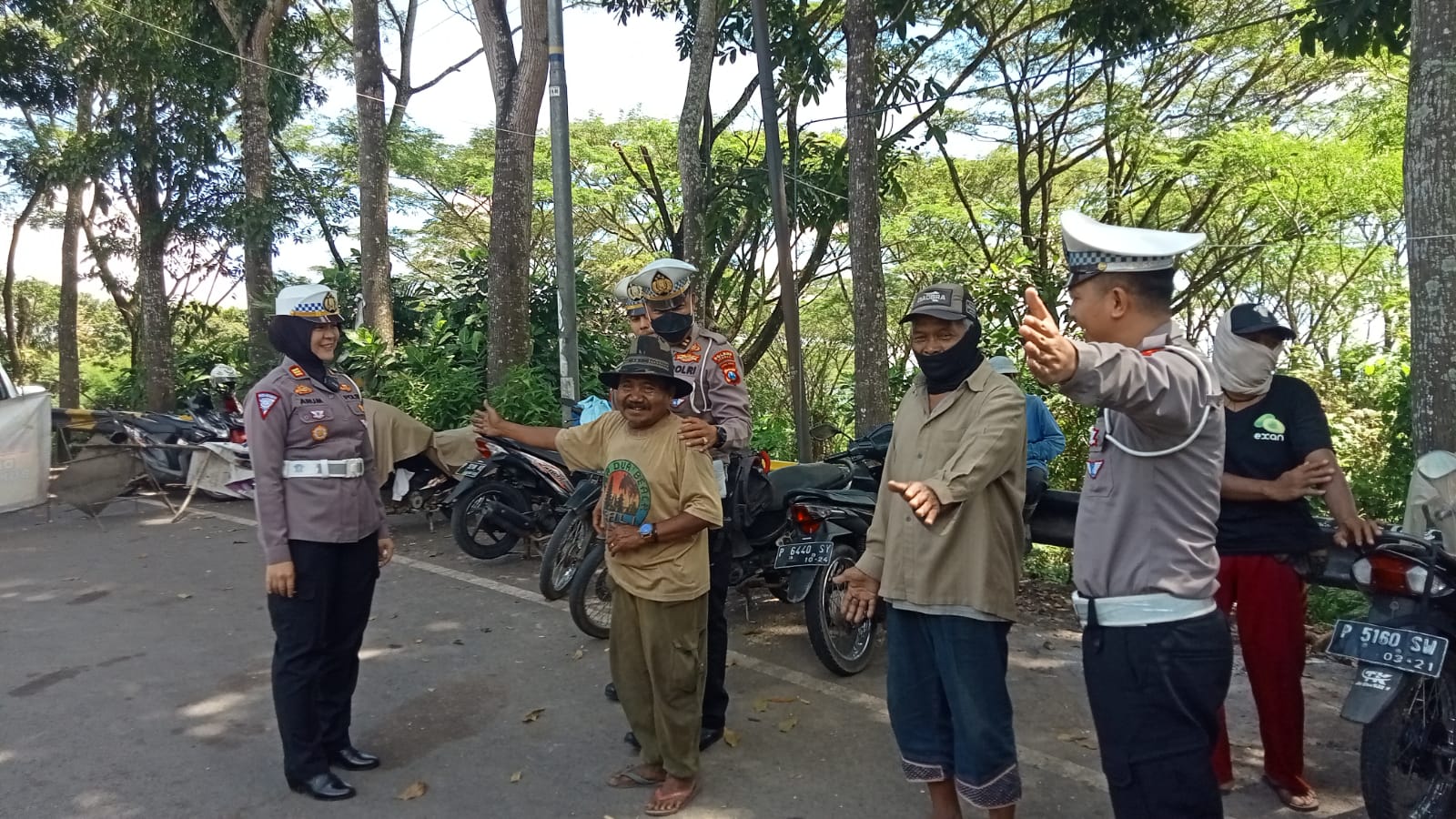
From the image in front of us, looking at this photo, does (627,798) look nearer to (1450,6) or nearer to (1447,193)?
(1447,193)

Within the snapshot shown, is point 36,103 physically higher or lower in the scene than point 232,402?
higher

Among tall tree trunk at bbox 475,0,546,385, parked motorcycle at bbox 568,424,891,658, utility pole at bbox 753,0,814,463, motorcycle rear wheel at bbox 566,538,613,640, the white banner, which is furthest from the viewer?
tall tree trunk at bbox 475,0,546,385

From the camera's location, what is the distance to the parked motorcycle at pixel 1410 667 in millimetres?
3195

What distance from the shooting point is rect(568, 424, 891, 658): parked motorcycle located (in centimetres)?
513

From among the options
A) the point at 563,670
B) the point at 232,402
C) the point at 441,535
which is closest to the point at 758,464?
the point at 563,670

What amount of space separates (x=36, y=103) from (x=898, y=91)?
1467 cm

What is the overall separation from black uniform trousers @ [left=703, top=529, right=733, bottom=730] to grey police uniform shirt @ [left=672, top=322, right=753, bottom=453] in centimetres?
41

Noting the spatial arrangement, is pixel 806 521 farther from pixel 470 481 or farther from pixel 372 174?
pixel 372 174

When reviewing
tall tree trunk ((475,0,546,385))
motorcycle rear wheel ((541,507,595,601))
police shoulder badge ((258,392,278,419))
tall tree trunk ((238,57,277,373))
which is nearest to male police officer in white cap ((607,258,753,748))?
police shoulder badge ((258,392,278,419))

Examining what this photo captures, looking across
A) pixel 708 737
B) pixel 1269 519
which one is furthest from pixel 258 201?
pixel 1269 519

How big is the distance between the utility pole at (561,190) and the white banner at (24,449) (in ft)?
16.0

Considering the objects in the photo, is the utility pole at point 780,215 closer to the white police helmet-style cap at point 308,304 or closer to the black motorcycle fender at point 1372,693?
the white police helmet-style cap at point 308,304

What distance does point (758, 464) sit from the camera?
5.46 m

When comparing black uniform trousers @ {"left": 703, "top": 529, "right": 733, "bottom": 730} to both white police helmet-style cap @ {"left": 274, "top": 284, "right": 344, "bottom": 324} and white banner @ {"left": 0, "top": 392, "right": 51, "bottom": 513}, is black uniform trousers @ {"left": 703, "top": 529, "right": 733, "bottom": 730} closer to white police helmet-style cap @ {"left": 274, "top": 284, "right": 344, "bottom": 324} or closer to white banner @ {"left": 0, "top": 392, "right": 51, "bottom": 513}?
white police helmet-style cap @ {"left": 274, "top": 284, "right": 344, "bottom": 324}
